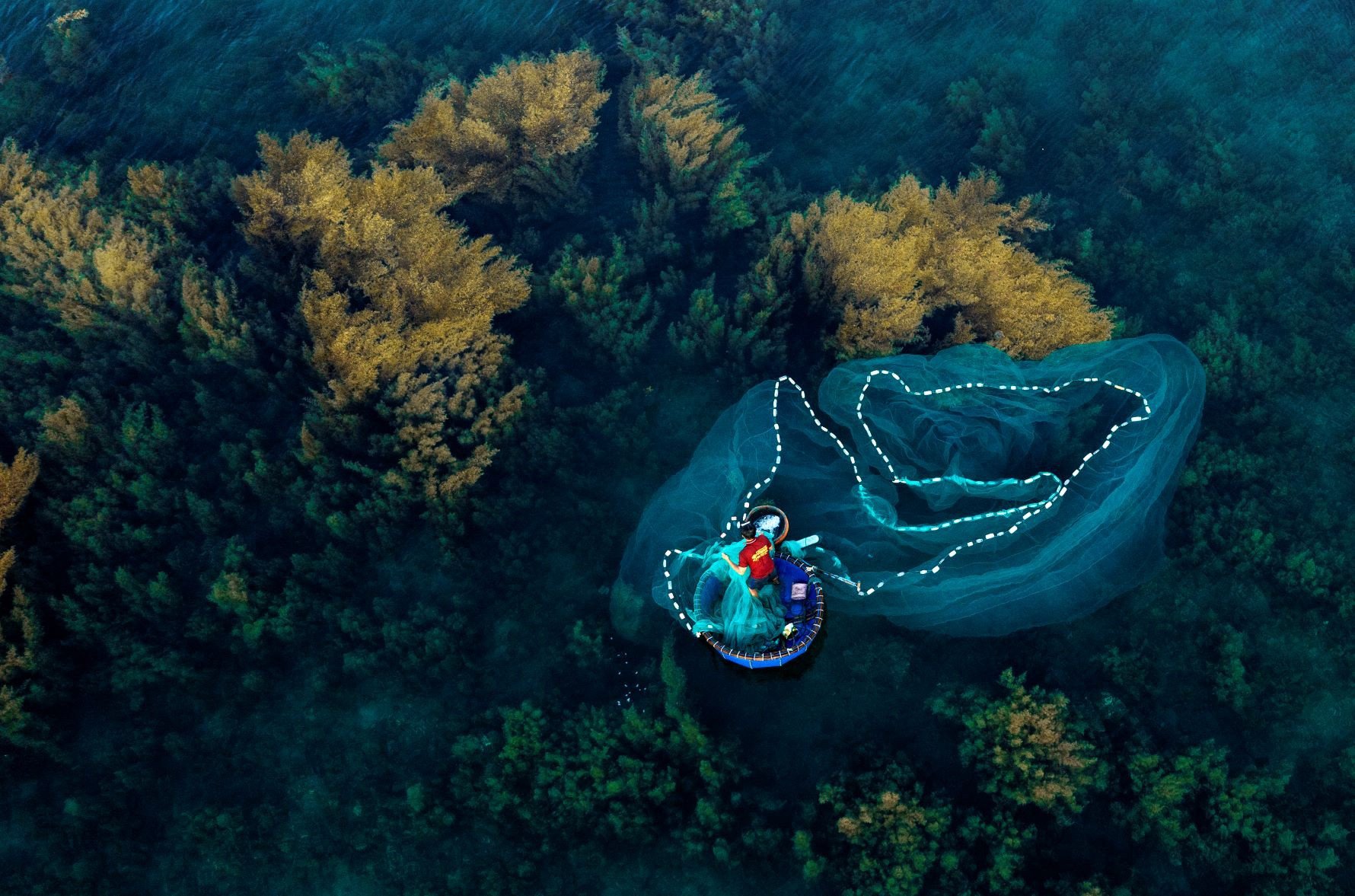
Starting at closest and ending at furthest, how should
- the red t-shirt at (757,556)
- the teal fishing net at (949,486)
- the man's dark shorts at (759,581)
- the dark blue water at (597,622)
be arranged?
the dark blue water at (597,622) < the red t-shirt at (757,556) < the man's dark shorts at (759,581) < the teal fishing net at (949,486)

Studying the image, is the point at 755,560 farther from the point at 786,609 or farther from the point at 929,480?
the point at 929,480

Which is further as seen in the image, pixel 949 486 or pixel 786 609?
pixel 949 486

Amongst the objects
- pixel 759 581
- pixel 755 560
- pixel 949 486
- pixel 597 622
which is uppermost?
pixel 755 560

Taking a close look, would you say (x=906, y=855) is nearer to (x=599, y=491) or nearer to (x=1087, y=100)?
(x=599, y=491)

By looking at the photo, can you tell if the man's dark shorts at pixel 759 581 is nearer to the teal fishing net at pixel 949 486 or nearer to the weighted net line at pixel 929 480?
the teal fishing net at pixel 949 486

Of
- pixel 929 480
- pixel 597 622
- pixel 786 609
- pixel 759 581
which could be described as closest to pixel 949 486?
pixel 929 480

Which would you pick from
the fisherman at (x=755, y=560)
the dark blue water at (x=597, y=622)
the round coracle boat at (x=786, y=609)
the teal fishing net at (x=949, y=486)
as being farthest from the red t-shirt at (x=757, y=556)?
the dark blue water at (x=597, y=622)

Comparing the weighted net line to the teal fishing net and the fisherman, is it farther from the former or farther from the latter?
the fisherman
